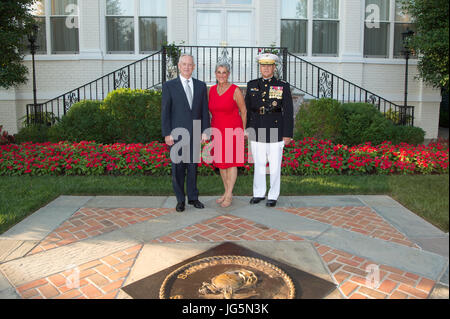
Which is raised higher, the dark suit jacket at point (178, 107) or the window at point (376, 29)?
the window at point (376, 29)

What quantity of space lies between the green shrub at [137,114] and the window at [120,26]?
4.25 metres

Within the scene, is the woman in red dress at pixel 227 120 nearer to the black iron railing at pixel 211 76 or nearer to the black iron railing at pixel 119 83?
the black iron railing at pixel 211 76

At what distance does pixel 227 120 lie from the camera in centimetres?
512

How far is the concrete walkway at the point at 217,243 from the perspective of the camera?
3123mm

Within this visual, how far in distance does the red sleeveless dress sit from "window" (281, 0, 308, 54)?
8.04m

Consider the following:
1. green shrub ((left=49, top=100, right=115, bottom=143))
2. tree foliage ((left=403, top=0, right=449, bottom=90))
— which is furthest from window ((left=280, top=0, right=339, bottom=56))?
green shrub ((left=49, top=100, right=115, bottom=143))

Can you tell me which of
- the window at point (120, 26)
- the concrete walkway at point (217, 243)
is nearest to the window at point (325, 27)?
the window at point (120, 26)

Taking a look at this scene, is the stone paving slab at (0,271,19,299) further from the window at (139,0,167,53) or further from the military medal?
the window at (139,0,167,53)

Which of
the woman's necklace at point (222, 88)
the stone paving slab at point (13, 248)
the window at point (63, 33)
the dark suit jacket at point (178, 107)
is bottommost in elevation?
the stone paving slab at point (13, 248)

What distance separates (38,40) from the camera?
40.7 feet

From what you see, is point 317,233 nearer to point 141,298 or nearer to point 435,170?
point 141,298

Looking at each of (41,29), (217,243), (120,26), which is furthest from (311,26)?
(217,243)

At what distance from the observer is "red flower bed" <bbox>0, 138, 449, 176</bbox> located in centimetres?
708

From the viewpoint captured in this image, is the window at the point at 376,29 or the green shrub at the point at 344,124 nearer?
the green shrub at the point at 344,124
